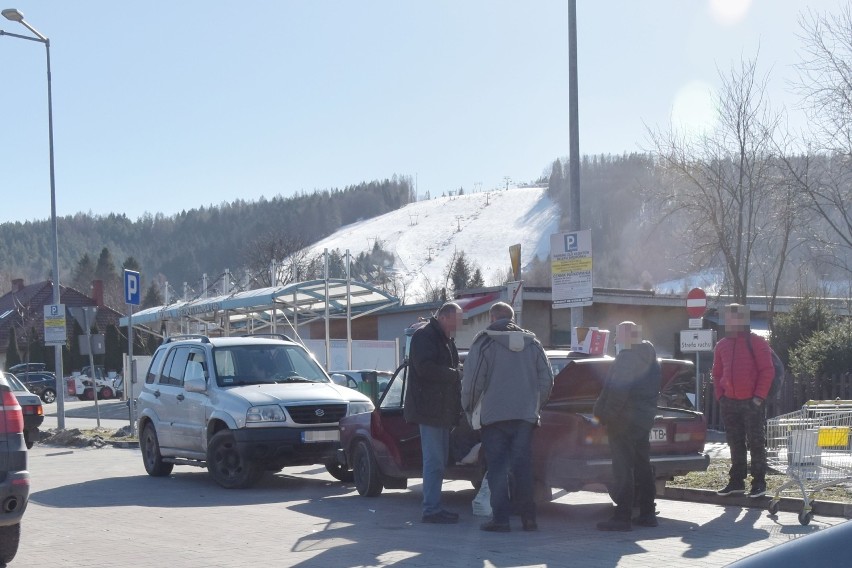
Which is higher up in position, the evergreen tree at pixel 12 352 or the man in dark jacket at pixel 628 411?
the man in dark jacket at pixel 628 411

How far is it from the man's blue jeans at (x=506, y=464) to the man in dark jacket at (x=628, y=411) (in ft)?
2.32

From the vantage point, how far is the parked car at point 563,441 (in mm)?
10289

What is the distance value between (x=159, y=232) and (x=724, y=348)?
5994 inches

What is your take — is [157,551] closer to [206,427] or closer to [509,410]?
[509,410]

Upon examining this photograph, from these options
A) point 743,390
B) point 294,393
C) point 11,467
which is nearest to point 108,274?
point 294,393

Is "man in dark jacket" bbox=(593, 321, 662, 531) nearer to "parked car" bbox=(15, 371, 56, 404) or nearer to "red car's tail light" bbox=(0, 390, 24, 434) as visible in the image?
"red car's tail light" bbox=(0, 390, 24, 434)

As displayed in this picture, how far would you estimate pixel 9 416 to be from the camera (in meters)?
7.73

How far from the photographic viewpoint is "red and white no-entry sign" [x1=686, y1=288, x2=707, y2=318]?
1884 centimetres

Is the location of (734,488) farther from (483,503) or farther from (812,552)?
(812,552)

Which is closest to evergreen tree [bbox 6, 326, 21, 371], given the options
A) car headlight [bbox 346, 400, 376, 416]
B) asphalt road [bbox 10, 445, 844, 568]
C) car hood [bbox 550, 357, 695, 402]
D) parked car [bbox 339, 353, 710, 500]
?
asphalt road [bbox 10, 445, 844, 568]

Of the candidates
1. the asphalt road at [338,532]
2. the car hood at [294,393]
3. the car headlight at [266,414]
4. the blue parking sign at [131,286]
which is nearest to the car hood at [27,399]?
the blue parking sign at [131,286]

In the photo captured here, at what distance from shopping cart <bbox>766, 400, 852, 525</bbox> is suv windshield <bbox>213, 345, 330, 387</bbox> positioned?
22.9 feet

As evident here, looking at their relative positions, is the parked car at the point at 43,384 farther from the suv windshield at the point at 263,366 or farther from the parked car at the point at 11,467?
the parked car at the point at 11,467

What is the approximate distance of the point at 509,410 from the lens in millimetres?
9516
